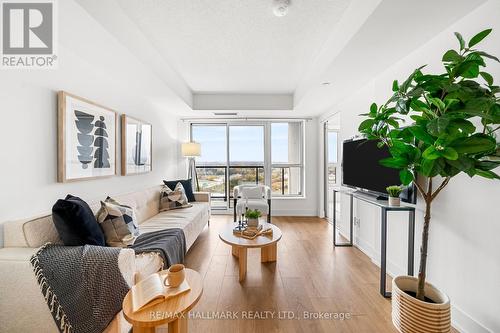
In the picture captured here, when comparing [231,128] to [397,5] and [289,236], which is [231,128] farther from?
[397,5]

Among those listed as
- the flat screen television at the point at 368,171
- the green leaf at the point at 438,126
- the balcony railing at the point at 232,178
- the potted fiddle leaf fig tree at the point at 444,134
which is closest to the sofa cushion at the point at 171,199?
the balcony railing at the point at 232,178

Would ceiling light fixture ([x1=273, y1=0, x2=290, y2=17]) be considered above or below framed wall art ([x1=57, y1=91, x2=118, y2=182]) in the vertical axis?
above

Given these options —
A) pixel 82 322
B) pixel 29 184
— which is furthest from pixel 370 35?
pixel 29 184

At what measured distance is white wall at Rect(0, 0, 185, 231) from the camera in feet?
4.91

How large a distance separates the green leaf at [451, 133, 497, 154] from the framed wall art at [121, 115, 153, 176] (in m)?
3.24

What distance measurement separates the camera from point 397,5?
137 cm

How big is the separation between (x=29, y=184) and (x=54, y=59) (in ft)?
3.51

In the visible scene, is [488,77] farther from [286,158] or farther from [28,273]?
[286,158]

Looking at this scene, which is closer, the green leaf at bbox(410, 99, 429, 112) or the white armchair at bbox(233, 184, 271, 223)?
the green leaf at bbox(410, 99, 429, 112)

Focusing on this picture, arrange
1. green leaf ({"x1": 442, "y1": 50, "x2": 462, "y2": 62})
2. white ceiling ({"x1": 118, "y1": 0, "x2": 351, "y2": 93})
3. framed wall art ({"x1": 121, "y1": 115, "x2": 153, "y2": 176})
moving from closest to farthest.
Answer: green leaf ({"x1": 442, "y1": 50, "x2": 462, "y2": 62}), white ceiling ({"x1": 118, "y1": 0, "x2": 351, "y2": 93}), framed wall art ({"x1": 121, "y1": 115, "x2": 153, "y2": 176})

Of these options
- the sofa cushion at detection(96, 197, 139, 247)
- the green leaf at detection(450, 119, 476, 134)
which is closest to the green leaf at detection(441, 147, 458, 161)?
the green leaf at detection(450, 119, 476, 134)

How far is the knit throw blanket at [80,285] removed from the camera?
1.16 metres

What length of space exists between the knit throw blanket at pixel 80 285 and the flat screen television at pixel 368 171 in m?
2.29

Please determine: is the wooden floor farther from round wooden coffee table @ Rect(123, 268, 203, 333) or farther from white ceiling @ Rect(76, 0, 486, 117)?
white ceiling @ Rect(76, 0, 486, 117)
